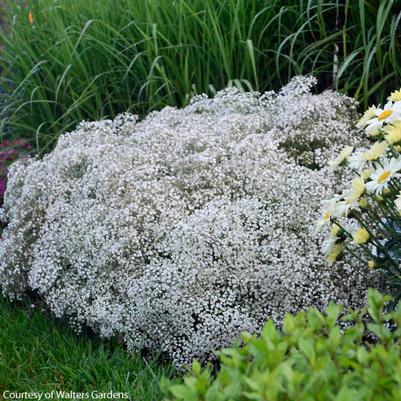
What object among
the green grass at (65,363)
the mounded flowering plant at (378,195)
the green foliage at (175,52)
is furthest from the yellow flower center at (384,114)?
the green foliage at (175,52)

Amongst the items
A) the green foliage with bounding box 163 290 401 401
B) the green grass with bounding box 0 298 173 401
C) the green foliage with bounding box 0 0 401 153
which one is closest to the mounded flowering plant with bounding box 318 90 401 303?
the green foliage with bounding box 163 290 401 401

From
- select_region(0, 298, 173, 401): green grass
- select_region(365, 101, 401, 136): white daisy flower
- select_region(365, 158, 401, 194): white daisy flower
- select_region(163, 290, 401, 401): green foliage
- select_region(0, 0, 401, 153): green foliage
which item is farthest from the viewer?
select_region(0, 0, 401, 153): green foliage

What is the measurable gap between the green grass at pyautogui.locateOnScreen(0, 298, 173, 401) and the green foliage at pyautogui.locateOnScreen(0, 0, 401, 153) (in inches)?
56.1

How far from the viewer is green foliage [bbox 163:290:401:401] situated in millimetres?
1451

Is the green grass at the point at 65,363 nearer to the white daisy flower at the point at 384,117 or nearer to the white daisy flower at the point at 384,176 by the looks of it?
the white daisy flower at the point at 384,176

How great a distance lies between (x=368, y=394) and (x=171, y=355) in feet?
6.43

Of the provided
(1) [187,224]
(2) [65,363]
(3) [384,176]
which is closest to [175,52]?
(1) [187,224]

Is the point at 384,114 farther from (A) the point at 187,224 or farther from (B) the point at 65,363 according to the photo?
(B) the point at 65,363

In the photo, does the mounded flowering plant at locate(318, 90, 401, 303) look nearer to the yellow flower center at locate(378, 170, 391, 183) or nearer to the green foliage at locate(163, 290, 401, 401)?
the yellow flower center at locate(378, 170, 391, 183)

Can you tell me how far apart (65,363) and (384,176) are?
1798 mm

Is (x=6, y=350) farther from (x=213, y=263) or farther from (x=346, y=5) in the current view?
(x=346, y=5)

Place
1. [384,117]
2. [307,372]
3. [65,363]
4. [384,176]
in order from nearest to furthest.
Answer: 1. [307,372]
2. [384,176]
3. [384,117]
4. [65,363]

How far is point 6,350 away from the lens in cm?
376

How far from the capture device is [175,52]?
4.90m
